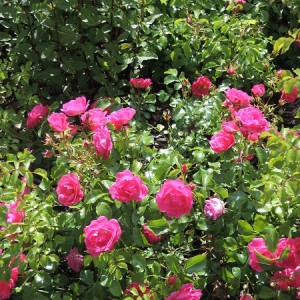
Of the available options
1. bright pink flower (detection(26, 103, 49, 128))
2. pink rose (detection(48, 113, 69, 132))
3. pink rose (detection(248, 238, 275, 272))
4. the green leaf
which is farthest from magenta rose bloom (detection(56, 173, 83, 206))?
bright pink flower (detection(26, 103, 49, 128))

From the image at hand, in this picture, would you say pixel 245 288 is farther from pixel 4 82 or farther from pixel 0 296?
pixel 4 82

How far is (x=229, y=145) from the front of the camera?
6.63ft

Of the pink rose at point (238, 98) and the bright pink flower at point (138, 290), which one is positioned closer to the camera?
the bright pink flower at point (138, 290)

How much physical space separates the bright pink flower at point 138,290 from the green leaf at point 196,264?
156 mm

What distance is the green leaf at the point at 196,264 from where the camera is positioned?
6.03 feet

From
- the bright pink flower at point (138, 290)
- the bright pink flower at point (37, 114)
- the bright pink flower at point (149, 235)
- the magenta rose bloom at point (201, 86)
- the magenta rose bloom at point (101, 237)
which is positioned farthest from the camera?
the magenta rose bloom at point (201, 86)

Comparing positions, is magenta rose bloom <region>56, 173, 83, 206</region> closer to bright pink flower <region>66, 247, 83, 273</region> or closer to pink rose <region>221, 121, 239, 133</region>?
bright pink flower <region>66, 247, 83, 273</region>

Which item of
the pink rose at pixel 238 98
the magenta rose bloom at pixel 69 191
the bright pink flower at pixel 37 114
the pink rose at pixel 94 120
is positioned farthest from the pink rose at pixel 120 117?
the bright pink flower at pixel 37 114

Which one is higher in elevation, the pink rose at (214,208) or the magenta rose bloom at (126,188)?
the magenta rose bloom at (126,188)

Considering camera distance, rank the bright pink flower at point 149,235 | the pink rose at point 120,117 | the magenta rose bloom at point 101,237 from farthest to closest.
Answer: the pink rose at point 120,117 → the bright pink flower at point 149,235 → the magenta rose bloom at point 101,237

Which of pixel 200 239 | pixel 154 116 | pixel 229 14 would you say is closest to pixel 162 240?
pixel 200 239

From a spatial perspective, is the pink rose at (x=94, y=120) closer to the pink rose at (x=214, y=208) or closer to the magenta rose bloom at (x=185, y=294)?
the pink rose at (x=214, y=208)

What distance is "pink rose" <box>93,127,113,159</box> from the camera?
1880 mm

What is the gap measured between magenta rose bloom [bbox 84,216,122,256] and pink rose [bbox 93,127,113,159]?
0.98 feet
